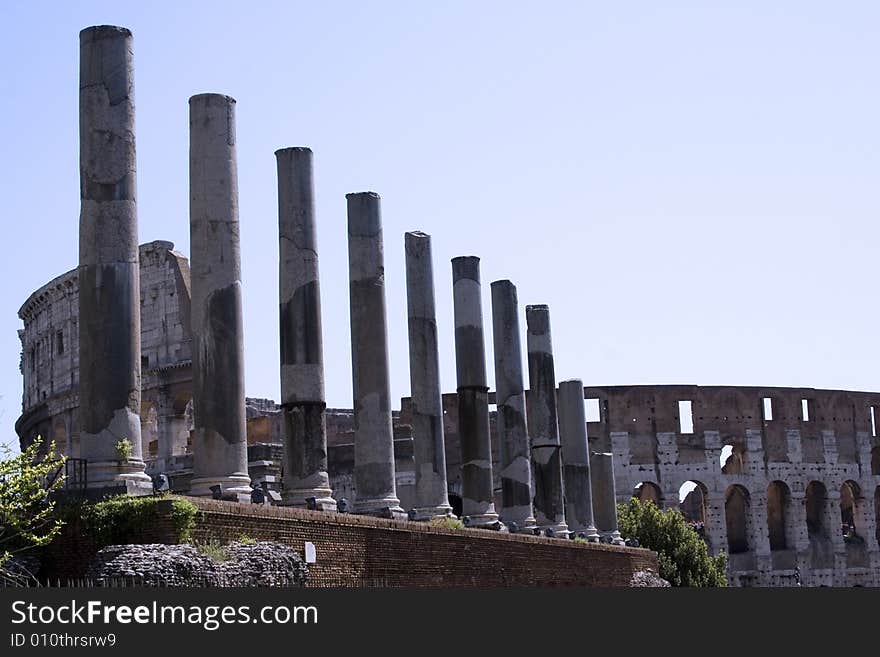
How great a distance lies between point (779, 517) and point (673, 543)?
51.7 ft

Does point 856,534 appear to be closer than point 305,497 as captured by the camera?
No

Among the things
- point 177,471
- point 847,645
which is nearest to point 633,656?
point 847,645

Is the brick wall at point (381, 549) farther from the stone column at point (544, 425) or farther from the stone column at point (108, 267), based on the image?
the stone column at point (544, 425)

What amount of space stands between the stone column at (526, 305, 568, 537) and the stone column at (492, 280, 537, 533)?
1.15m

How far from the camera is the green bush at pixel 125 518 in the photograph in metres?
13.0

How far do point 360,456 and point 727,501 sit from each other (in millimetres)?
34409

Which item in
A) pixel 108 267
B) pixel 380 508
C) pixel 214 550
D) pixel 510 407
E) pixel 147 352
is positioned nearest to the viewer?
pixel 214 550

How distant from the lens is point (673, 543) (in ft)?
123

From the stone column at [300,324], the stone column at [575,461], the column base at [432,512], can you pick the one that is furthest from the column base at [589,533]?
the stone column at [300,324]

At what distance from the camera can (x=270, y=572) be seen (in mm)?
14195

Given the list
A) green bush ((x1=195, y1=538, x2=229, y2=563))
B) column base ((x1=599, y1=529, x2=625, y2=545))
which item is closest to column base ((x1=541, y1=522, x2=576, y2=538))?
column base ((x1=599, y1=529, x2=625, y2=545))

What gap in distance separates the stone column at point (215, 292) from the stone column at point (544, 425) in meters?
13.1

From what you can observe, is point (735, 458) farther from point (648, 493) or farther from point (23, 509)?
point (23, 509)

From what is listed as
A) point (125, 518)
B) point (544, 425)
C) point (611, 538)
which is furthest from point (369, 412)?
point (611, 538)
